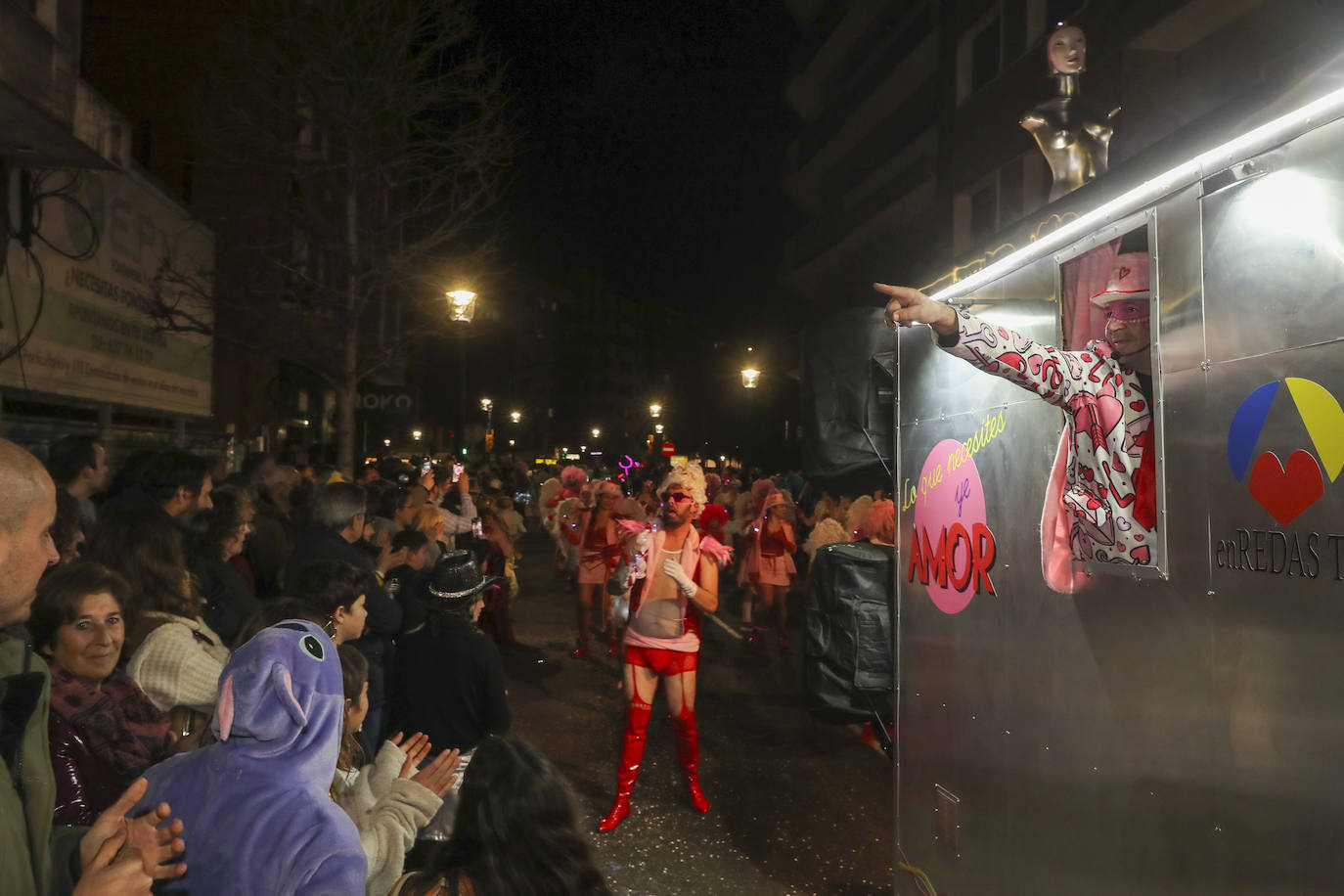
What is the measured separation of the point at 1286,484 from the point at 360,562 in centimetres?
543

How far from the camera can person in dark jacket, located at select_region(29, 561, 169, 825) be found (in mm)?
2689

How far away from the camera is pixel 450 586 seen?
4598 millimetres

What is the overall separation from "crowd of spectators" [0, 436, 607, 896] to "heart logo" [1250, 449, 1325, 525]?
1.82 meters

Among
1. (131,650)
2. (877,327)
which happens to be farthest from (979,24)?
(131,650)

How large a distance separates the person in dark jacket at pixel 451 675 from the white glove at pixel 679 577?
183cm

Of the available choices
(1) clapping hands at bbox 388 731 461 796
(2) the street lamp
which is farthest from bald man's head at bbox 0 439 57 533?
(2) the street lamp

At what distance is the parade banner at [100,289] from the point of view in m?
9.55

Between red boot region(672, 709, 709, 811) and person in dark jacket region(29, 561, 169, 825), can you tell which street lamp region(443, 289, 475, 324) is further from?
person in dark jacket region(29, 561, 169, 825)

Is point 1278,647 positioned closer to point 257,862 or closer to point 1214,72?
point 257,862

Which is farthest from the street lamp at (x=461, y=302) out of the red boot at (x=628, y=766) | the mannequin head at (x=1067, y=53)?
the mannequin head at (x=1067, y=53)

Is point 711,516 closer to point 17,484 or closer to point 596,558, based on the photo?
point 596,558

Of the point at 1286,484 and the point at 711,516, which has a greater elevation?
the point at 1286,484

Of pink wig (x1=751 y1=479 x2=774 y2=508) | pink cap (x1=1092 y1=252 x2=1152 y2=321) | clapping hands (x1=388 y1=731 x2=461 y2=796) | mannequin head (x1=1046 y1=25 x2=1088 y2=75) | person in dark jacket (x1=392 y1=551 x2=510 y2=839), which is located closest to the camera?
pink cap (x1=1092 y1=252 x2=1152 y2=321)

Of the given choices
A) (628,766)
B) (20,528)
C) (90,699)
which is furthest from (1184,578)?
(628,766)
